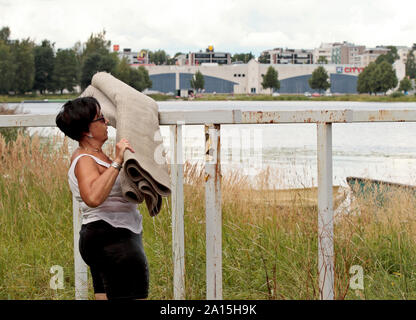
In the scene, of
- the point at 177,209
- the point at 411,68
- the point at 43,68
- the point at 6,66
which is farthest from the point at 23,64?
the point at 411,68

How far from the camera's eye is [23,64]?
3327 inches

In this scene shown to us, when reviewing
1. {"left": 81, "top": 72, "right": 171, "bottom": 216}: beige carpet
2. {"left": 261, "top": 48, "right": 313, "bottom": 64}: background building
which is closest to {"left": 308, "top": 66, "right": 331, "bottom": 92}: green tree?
{"left": 261, "top": 48, "right": 313, "bottom": 64}: background building

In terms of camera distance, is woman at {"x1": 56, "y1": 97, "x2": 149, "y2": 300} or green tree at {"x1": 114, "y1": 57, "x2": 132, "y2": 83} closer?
woman at {"x1": 56, "y1": 97, "x2": 149, "y2": 300}

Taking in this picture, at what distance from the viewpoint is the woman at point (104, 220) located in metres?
2.26

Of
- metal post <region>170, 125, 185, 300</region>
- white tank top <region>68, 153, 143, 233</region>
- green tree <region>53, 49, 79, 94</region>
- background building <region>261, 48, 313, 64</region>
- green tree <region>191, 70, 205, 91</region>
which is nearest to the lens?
white tank top <region>68, 153, 143, 233</region>

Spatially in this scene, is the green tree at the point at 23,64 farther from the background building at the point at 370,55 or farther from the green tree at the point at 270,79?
the background building at the point at 370,55

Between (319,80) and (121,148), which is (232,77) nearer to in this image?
(319,80)

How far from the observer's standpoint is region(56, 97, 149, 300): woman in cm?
226

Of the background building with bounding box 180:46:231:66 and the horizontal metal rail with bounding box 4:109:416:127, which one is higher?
the background building with bounding box 180:46:231:66

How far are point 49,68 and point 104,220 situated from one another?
96.6m

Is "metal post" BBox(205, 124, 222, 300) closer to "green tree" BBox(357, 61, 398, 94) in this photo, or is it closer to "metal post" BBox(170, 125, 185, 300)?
"metal post" BBox(170, 125, 185, 300)

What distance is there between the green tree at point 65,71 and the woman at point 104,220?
92674mm

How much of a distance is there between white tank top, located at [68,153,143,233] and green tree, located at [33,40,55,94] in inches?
3687
